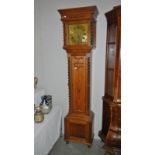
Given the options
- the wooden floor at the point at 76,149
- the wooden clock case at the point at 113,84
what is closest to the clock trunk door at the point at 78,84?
the wooden clock case at the point at 113,84

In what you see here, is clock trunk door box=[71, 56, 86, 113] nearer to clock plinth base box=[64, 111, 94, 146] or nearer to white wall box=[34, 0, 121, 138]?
clock plinth base box=[64, 111, 94, 146]

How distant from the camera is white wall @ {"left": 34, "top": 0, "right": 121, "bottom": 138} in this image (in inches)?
104

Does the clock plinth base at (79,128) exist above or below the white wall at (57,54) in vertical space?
below

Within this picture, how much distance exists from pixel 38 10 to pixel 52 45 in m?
0.63

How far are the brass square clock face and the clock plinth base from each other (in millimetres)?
1113

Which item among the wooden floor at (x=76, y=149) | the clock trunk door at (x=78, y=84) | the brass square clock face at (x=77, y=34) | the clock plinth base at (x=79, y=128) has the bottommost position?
the wooden floor at (x=76, y=149)

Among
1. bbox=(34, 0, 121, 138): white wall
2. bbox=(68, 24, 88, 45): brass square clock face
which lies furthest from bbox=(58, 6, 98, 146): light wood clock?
bbox=(34, 0, 121, 138): white wall

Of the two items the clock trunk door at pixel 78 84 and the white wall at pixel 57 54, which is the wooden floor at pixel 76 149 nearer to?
the white wall at pixel 57 54

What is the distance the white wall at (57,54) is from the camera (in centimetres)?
264

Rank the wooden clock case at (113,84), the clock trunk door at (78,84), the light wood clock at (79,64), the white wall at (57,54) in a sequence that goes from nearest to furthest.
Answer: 1. the wooden clock case at (113,84)
2. the light wood clock at (79,64)
3. the clock trunk door at (78,84)
4. the white wall at (57,54)

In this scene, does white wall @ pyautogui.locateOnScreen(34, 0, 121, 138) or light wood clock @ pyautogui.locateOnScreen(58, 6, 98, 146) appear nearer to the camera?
light wood clock @ pyautogui.locateOnScreen(58, 6, 98, 146)

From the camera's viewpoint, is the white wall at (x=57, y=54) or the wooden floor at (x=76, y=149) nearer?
the wooden floor at (x=76, y=149)
